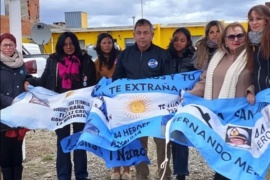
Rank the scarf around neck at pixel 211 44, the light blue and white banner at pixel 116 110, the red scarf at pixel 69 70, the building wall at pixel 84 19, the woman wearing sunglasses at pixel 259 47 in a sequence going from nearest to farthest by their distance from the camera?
the woman wearing sunglasses at pixel 259 47
the light blue and white banner at pixel 116 110
the scarf around neck at pixel 211 44
the red scarf at pixel 69 70
the building wall at pixel 84 19

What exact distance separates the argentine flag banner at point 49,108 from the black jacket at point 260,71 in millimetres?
2030

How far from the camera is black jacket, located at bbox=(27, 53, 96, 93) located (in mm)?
5473

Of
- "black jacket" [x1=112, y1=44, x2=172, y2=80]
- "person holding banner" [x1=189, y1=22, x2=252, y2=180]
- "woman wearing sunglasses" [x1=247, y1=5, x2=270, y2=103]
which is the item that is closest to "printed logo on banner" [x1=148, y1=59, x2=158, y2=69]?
"black jacket" [x1=112, y1=44, x2=172, y2=80]

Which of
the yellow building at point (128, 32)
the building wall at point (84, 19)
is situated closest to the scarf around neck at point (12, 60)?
the yellow building at point (128, 32)

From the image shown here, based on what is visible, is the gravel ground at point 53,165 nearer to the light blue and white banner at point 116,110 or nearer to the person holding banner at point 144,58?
the light blue and white banner at point 116,110

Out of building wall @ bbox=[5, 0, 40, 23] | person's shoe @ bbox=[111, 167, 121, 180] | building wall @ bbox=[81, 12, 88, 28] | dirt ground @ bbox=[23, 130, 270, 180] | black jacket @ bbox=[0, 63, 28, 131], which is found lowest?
dirt ground @ bbox=[23, 130, 270, 180]

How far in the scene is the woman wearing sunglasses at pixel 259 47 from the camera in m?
4.28

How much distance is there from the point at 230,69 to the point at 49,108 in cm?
220

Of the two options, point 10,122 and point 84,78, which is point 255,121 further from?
point 10,122

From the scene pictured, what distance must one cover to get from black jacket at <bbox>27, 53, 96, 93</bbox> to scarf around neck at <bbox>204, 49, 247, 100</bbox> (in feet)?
5.15

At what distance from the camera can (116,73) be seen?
5.48m

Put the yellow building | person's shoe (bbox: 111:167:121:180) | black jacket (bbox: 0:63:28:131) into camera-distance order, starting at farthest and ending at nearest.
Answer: the yellow building, person's shoe (bbox: 111:167:121:180), black jacket (bbox: 0:63:28:131)

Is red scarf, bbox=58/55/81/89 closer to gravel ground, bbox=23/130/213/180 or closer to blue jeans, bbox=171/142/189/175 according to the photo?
blue jeans, bbox=171/142/189/175

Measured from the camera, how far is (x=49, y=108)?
5.31m
